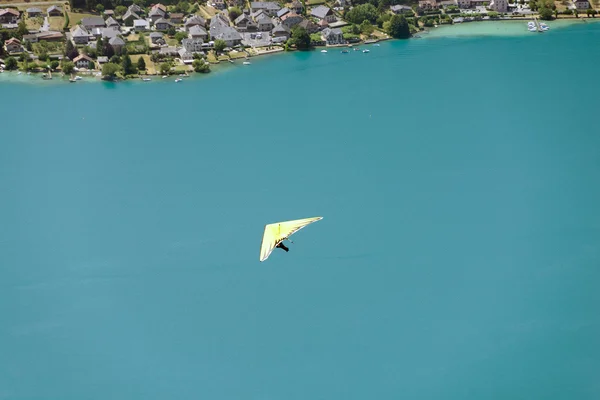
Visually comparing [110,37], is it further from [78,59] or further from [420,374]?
[420,374]

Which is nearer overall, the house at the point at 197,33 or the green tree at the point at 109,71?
the green tree at the point at 109,71

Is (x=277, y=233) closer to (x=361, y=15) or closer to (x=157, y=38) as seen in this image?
(x=157, y=38)

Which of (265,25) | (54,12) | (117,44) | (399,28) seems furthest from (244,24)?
(54,12)

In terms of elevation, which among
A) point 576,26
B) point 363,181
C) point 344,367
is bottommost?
point 344,367

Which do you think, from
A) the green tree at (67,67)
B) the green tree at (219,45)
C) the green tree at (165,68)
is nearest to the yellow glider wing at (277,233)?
the green tree at (165,68)

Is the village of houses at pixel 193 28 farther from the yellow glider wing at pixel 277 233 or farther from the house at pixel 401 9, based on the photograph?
the yellow glider wing at pixel 277 233

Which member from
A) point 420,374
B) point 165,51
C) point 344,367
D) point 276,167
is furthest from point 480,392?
point 165,51
